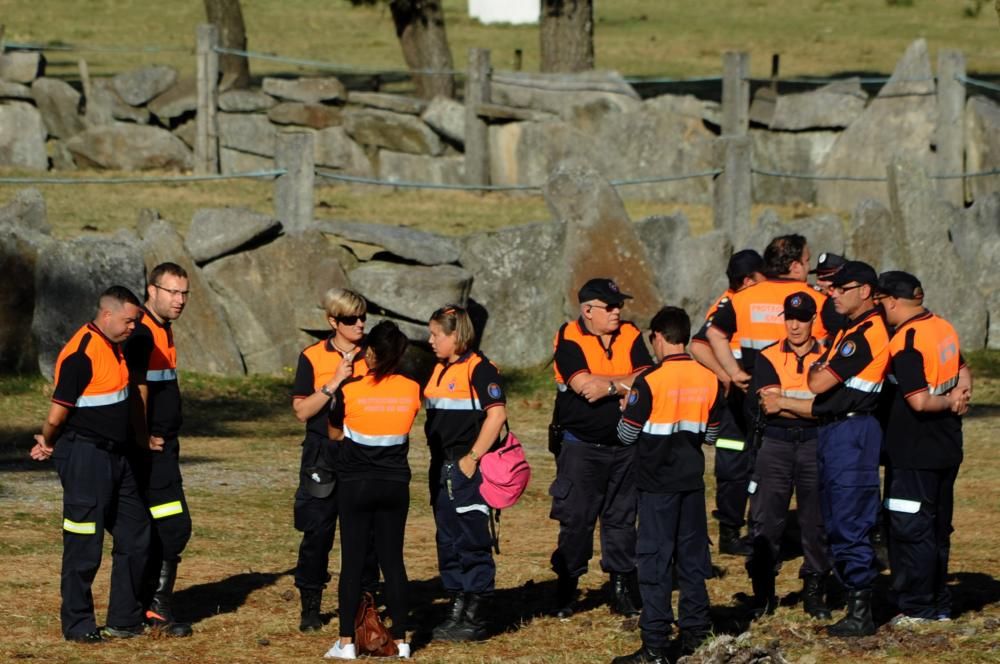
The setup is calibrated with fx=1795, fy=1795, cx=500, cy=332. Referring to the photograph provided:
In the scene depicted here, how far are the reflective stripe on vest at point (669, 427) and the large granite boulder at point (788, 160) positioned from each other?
45.3 ft

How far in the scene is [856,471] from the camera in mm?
8836

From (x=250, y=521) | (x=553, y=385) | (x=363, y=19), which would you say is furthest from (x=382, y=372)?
(x=363, y=19)

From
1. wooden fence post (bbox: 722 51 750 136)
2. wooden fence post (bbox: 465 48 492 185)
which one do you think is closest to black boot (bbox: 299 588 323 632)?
wooden fence post (bbox: 722 51 750 136)

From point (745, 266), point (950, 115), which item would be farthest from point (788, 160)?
point (745, 266)

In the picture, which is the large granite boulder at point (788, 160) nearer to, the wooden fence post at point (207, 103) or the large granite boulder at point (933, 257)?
the large granite boulder at point (933, 257)

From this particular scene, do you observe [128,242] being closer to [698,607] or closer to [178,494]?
[178,494]

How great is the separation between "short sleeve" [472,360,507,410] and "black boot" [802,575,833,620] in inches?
78.1

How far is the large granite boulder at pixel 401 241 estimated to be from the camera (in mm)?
16250

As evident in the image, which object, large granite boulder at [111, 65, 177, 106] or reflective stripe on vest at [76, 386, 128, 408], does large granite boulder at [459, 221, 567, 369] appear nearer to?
large granite boulder at [111, 65, 177, 106]

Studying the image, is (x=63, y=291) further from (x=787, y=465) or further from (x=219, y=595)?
(x=787, y=465)

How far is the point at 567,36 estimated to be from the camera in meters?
25.4

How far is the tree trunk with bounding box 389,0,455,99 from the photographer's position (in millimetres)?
25812

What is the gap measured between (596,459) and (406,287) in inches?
268

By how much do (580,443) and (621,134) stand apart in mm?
13067
